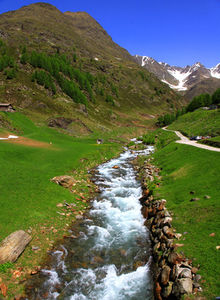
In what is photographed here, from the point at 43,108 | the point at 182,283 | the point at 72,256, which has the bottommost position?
the point at 72,256

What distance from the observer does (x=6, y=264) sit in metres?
12.3

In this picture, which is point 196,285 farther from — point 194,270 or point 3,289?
point 3,289

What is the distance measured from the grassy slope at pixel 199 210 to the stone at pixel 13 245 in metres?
12.2

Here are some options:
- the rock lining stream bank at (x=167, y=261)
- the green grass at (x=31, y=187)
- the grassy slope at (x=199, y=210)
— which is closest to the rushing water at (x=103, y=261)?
the rock lining stream bank at (x=167, y=261)

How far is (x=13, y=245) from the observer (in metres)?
13.3

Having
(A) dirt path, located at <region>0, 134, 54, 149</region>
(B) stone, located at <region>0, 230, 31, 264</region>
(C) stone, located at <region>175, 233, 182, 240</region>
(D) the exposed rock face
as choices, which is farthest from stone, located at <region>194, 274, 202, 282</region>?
(D) the exposed rock face

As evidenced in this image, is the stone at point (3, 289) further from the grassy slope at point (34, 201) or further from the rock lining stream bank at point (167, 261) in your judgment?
the rock lining stream bank at point (167, 261)

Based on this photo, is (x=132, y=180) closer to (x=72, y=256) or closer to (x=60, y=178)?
(x=60, y=178)

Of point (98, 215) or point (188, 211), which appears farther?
point (98, 215)

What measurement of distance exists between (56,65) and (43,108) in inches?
2606

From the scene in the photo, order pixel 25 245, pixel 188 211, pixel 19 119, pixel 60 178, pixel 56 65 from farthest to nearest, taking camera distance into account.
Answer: pixel 56 65
pixel 19 119
pixel 60 178
pixel 188 211
pixel 25 245

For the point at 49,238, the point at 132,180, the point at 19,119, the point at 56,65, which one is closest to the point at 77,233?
the point at 49,238

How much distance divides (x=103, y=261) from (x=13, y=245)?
711cm

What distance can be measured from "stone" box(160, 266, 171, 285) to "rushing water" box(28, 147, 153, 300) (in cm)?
131
